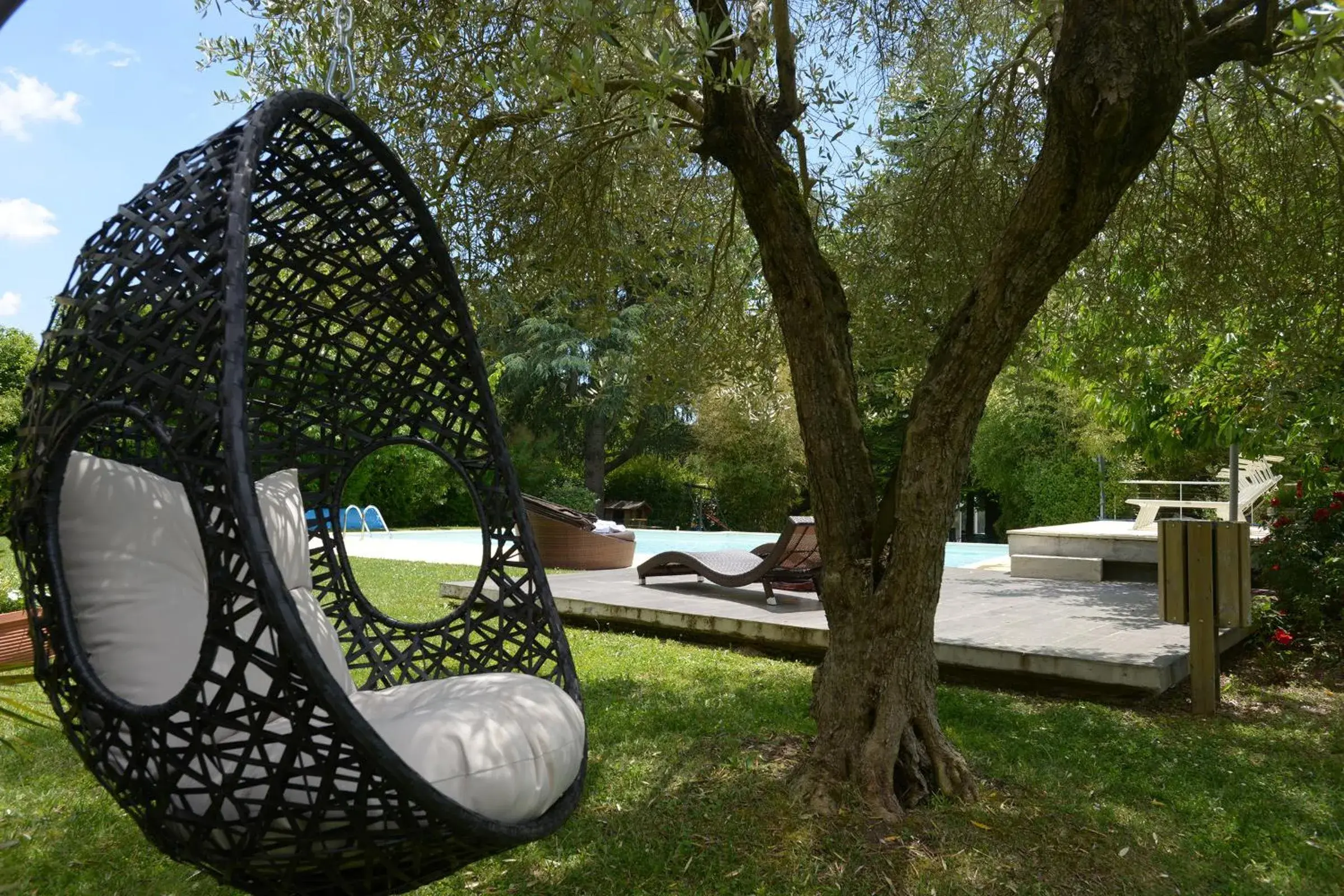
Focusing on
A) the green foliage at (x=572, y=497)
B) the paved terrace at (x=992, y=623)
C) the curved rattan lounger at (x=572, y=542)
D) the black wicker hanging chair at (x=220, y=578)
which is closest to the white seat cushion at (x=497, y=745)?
the black wicker hanging chair at (x=220, y=578)

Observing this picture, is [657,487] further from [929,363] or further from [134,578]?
[134,578]

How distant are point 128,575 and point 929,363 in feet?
7.98

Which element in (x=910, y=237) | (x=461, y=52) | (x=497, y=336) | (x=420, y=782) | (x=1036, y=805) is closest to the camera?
(x=420, y=782)

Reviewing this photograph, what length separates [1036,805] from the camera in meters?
3.53

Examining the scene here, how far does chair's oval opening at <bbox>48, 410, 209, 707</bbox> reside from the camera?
7.33ft

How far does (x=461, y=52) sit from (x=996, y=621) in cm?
454

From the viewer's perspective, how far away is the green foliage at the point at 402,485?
19359 millimetres

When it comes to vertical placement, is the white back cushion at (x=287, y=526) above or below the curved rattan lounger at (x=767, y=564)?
above

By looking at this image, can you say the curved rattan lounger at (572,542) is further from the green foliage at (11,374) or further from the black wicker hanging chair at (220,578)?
the green foliage at (11,374)

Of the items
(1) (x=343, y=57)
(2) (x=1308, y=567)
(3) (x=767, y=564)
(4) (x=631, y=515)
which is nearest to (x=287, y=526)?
(1) (x=343, y=57)

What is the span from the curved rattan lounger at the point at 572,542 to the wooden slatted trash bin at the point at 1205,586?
7.04 m

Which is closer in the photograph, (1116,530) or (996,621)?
(996,621)

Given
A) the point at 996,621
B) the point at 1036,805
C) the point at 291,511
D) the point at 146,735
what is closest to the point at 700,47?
the point at 291,511

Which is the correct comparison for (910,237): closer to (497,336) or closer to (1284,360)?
(1284,360)
